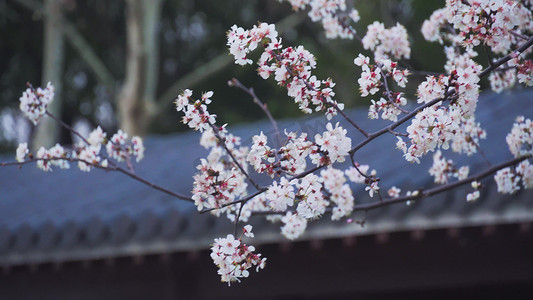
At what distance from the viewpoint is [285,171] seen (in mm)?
1652

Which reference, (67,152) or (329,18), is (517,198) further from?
(67,152)

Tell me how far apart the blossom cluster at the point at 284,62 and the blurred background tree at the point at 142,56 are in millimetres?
7991

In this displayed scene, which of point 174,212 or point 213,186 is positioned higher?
point 174,212

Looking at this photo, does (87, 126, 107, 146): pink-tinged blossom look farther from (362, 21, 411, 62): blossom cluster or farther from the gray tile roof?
(362, 21, 411, 62): blossom cluster

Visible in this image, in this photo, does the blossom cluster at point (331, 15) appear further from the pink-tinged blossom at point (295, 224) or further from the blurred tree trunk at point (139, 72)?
the blurred tree trunk at point (139, 72)

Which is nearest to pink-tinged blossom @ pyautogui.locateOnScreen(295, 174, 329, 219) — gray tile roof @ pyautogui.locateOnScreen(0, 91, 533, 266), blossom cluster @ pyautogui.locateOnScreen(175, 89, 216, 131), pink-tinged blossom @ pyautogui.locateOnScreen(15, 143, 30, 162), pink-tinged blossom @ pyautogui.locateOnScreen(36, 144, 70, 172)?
blossom cluster @ pyautogui.locateOnScreen(175, 89, 216, 131)

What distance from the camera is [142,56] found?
993 cm

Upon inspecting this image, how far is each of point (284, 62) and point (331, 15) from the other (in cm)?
92

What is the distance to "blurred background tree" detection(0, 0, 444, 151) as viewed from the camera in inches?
400

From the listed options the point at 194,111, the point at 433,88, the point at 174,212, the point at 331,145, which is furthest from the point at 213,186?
the point at 174,212

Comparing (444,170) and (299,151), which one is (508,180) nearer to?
(444,170)

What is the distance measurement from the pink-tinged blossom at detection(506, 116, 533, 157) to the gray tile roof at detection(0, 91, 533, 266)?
60 centimetres

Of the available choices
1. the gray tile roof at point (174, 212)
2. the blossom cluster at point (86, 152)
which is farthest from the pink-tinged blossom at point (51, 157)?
the gray tile roof at point (174, 212)

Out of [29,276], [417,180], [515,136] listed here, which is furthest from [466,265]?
[29,276]
